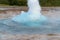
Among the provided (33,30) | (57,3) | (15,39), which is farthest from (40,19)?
(57,3)

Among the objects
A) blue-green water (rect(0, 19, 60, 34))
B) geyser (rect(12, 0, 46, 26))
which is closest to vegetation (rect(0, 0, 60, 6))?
geyser (rect(12, 0, 46, 26))

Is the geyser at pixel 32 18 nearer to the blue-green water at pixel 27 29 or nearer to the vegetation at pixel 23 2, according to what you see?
the blue-green water at pixel 27 29

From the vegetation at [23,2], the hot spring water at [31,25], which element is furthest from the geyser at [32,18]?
the vegetation at [23,2]

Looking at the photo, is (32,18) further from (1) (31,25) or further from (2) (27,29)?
(2) (27,29)

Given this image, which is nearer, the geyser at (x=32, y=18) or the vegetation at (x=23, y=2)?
the geyser at (x=32, y=18)

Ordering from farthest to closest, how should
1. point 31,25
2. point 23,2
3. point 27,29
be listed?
point 23,2, point 31,25, point 27,29

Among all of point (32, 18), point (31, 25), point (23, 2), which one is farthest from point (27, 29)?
point (23, 2)

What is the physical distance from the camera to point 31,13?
46.1 ft

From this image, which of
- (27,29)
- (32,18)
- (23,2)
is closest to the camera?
(27,29)

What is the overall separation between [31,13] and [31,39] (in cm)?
498

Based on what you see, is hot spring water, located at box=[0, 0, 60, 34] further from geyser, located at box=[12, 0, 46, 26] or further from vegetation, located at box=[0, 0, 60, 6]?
vegetation, located at box=[0, 0, 60, 6]

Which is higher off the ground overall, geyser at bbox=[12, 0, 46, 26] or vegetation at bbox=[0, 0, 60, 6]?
geyser at bbox=[12, 0, 46, 26]

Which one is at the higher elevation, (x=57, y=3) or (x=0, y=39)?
(x=0, y=39)

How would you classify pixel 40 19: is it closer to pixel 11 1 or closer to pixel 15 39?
pixel 15 39
